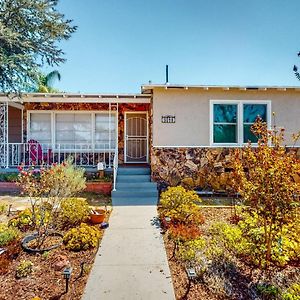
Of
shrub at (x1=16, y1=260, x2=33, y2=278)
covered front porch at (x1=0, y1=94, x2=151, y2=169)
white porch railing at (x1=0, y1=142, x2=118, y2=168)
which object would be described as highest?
covered front porch at (x1=0, y1=94, x2=151, y2=169)

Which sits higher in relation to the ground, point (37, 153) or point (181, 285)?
point (37, 153)

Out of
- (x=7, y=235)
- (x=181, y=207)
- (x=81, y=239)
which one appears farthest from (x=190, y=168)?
(x=7, y=235)

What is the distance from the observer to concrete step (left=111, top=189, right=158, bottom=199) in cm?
920

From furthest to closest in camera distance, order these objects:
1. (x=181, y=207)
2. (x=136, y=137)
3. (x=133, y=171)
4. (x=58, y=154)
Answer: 1. (x=136, y=137)
2. (x=58, y=154)
3. (x=133, y=171)
4. (x=181, y=207)

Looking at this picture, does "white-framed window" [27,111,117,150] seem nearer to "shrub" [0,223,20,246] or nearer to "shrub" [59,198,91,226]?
"shrub" [59,198,91,226]

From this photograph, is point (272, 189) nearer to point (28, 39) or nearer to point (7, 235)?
point (7, 235)

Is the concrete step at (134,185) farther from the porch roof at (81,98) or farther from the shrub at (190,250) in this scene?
the shrub at (190,250)

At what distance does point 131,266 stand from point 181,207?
7.74 feet

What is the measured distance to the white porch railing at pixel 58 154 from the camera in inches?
460

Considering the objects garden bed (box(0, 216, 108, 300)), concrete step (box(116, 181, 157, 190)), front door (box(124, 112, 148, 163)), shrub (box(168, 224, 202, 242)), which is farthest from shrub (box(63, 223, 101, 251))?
front door (box(124, 112, 148, 163))

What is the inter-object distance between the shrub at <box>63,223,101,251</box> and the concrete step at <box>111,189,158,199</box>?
141 inches

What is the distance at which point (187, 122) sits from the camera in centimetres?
1045

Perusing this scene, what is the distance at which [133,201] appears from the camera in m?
8.75

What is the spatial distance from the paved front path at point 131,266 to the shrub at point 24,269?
103cm
